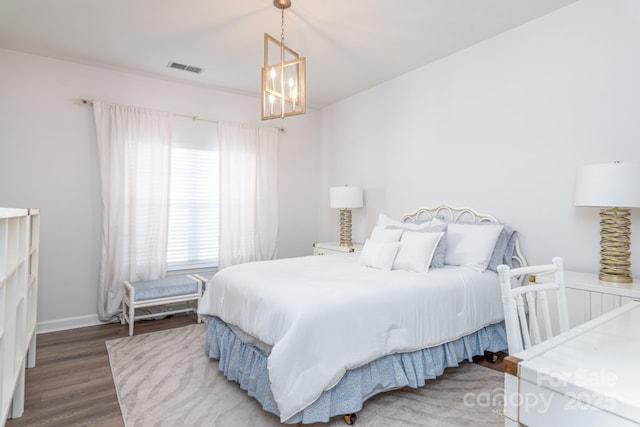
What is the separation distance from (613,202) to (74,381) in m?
3.87

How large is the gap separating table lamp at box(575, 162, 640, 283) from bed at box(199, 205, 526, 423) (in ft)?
2.30

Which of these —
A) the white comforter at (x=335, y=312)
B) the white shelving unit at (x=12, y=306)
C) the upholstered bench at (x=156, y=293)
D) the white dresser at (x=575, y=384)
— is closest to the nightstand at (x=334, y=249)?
the white comforter at (x=335, y=312)

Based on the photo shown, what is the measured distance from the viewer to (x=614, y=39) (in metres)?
2.50

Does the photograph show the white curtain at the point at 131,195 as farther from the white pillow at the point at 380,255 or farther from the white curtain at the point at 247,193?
the white pillow at the point at 380,255

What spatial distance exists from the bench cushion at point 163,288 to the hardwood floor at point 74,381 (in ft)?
1.20

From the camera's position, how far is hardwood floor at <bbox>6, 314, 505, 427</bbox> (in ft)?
6.88

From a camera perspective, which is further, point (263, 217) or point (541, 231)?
point (263, 217)

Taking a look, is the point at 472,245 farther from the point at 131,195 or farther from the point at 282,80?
the point at 131,195

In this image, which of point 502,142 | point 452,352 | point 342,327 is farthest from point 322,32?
point 452,352

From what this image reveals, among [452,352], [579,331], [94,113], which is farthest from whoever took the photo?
[94,113]

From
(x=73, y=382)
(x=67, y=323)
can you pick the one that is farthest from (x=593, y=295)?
(x=67, y=323)

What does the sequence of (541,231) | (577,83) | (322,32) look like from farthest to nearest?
(322,32)
(541,231)
(577,83)

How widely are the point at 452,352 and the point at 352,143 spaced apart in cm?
315

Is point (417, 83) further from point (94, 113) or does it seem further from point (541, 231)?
point (94, 113)
